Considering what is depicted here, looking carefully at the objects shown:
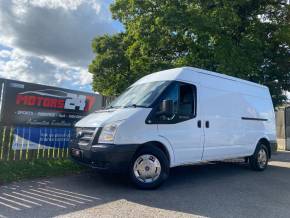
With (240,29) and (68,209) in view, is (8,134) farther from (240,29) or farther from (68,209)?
(240,29)

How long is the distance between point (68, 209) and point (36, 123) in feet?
14.4

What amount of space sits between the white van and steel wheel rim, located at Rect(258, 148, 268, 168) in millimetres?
629

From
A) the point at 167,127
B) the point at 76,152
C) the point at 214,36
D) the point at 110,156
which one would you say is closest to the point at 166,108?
the point at 167,127

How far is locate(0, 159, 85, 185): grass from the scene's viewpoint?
6.75 m

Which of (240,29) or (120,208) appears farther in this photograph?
(240,29)

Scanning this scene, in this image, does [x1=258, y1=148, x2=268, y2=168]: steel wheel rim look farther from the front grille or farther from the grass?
the front grille

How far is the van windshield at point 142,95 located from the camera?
6344 millimetres

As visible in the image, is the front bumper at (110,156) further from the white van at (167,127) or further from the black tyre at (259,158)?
the black tyre at (259,158)

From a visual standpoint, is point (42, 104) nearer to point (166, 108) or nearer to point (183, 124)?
point (166, 108)

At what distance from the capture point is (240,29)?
1648 cm

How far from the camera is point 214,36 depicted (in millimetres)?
14883

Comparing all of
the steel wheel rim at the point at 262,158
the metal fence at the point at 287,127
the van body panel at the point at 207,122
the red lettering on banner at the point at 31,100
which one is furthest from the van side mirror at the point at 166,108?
the metal fence at the point at 287,127

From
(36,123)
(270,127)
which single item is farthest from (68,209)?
(270,127)

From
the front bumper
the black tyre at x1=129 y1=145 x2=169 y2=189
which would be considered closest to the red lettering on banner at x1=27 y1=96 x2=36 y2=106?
the front bumper
